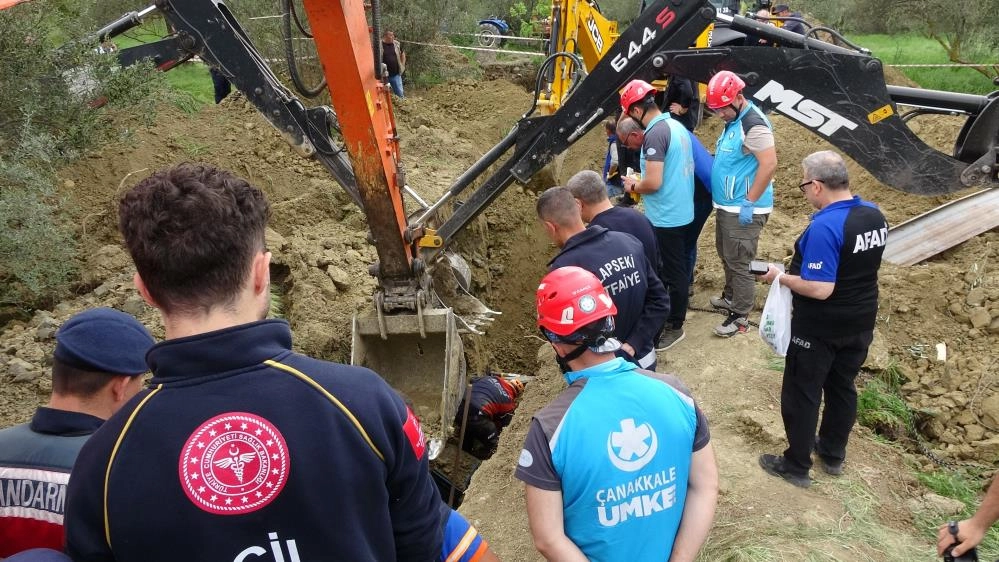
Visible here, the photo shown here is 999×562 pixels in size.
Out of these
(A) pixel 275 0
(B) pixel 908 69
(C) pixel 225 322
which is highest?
(A) pixel 275 0

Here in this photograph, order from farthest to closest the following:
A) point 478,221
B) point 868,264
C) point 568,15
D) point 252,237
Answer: point 478,221 < point 568,15 < point 868,264 < point 252,237

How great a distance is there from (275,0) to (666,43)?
8.24 m

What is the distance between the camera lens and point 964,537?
8.05 ft

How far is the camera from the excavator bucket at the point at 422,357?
545 centimetres

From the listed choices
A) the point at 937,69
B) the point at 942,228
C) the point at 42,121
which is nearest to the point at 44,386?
the point at 42,121

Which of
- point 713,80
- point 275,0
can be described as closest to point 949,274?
point 713,80

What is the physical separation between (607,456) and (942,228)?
6.83 metres

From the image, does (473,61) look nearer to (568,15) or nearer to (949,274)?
(568,15)

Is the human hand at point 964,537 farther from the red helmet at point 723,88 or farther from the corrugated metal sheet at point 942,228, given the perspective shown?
the corrugated metal sheet at point 942,228

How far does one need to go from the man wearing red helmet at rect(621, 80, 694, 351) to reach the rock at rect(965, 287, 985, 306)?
2.67 metres

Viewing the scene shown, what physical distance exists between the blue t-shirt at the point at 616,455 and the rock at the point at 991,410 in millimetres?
3912

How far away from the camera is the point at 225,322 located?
137cm

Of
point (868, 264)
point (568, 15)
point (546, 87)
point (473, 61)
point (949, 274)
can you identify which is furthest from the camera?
point (473, 61)

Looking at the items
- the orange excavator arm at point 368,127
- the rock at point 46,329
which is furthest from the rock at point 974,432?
the rock at point 46,329
